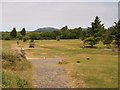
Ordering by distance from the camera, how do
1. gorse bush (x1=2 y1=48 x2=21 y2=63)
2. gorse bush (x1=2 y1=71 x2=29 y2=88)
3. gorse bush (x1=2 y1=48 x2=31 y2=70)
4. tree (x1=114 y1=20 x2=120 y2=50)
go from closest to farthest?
gorse bush (x1=2 y1=71 x2=29 y2=88)
gorse bush (x1=2 y1=48 x2=31 y2=70)
gorse bush (x1=2 y1=48 x2=21 y2=63)
tree (x1=114 y1=20 x2=120 y2=50)

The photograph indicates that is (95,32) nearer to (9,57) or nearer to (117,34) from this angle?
(117,34)

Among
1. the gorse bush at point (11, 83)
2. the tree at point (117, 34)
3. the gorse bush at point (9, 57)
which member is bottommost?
the gorse bush at point (11, 83)

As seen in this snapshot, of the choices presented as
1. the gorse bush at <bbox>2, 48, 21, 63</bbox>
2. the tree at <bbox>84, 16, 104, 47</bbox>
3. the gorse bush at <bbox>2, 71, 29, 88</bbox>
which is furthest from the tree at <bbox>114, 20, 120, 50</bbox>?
the gorse bush at <bbox>2, 71, 29, 88</bbox>

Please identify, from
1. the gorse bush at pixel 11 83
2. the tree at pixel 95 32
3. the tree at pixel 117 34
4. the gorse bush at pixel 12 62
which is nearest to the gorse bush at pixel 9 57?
the gorse bush at pixel 12 62

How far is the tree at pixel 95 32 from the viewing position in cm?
6881

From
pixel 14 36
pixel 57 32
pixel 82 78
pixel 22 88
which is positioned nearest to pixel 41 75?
Answer: pixel 82 78

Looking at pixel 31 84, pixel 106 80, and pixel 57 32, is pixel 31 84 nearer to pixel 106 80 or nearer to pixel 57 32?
pixel 106 80

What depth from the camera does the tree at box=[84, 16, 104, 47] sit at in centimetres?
6881

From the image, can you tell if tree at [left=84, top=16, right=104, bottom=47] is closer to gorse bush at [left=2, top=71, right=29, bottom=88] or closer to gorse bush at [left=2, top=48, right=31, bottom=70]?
gorse bush at [left=2, top=48, right=31, bottom=70]

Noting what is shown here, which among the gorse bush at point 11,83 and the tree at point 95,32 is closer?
the gorse bush at point 11,83

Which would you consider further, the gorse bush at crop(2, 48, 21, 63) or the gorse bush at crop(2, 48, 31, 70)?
the gorse bush at crop(2, 48, 21, 63)

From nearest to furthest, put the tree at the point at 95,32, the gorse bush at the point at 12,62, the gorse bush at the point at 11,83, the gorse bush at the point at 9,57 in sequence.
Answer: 1. the gorse bush at the point at 11,83
2. the gorse bush at the point at 12,62
3. the gorse bush at the point at 9,57
4. the tree at the point at 95,32

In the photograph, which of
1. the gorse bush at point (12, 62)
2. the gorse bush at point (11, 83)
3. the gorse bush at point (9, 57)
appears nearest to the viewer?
the gorse bush at point (11, 83)

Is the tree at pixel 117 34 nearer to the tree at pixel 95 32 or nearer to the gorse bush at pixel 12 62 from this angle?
the tree at pixel 95 32
